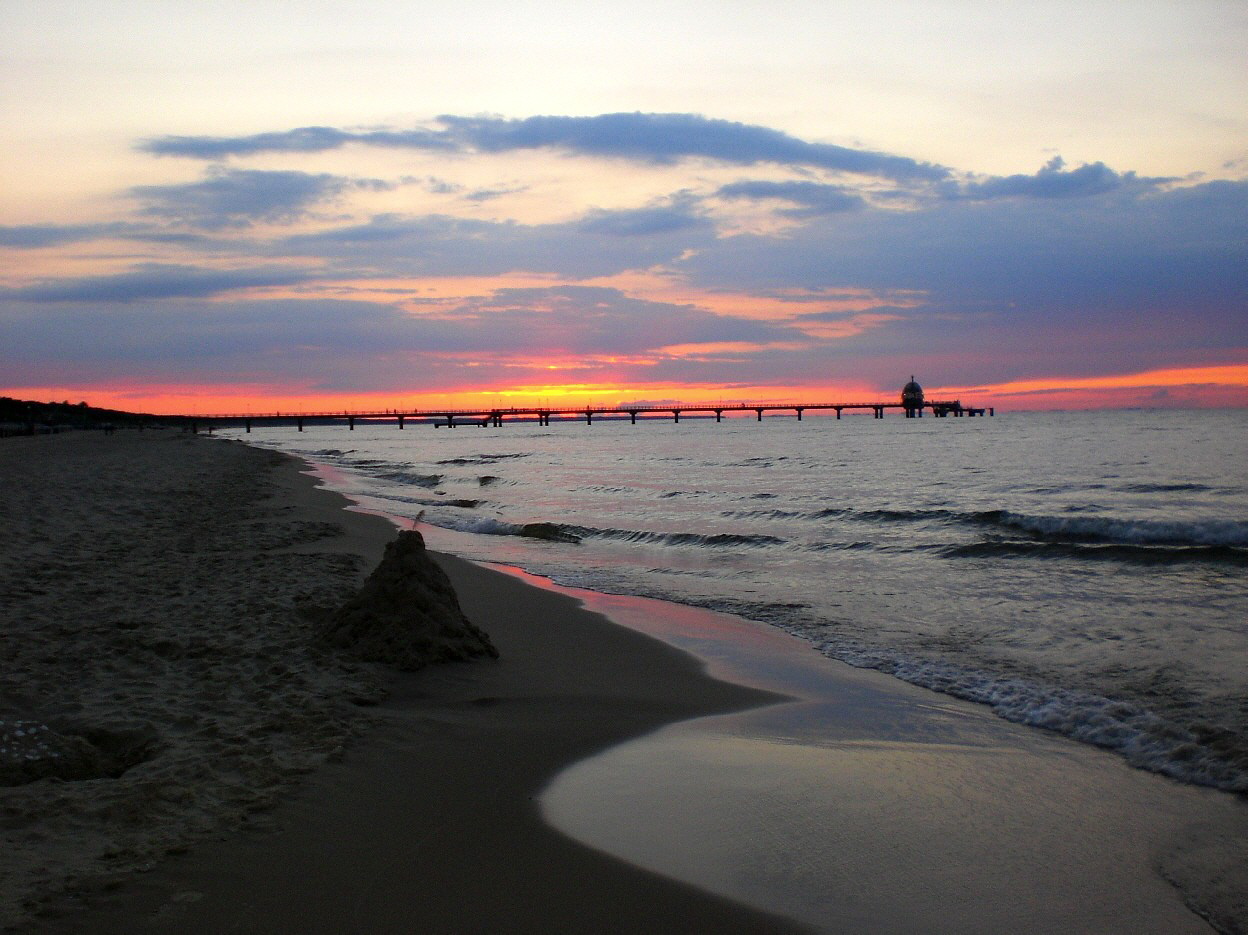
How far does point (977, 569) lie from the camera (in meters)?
14.2

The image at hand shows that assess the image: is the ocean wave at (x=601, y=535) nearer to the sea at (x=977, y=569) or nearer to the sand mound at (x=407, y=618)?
the sea at (x=977, y=569)

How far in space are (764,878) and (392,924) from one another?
1.74 meters

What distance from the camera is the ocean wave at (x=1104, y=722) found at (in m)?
5.70

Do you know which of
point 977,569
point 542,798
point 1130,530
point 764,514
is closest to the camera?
point 542,798

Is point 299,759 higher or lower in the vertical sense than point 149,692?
lower

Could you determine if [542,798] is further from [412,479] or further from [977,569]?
[412,479]

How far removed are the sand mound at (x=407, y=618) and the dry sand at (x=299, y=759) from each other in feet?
0.88

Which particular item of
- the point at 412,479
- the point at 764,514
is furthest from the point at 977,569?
the point at 412,479

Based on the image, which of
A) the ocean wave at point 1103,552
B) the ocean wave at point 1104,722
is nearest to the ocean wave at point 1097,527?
the ocean wave at point 1103,552

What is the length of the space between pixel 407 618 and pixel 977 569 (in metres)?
10.2

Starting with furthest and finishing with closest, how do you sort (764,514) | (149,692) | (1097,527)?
1. (764,514)
2. (1097,527)
3. (149,692)

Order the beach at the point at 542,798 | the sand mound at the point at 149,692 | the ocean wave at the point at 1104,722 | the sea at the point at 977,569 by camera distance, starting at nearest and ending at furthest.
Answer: the beach at the point at 542,798 → the sand mound at the point at 149,692 → the ocean wave at the point at 1104,722 → the sea at the point at 977,569

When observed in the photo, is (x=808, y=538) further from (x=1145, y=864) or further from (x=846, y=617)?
(x=1145, y=864)

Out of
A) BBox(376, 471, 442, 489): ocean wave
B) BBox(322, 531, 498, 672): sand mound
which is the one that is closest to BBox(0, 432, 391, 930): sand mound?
BBox(322, 531, 498, 672): sand mound
